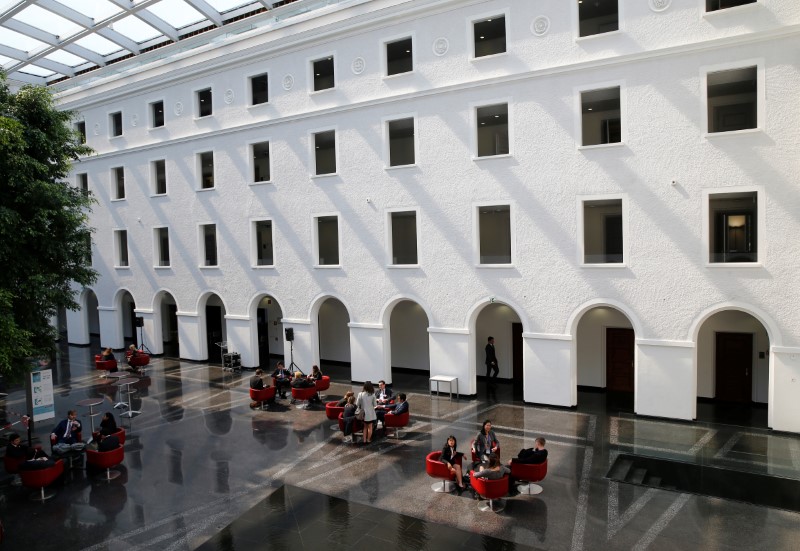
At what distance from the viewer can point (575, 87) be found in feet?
49.6

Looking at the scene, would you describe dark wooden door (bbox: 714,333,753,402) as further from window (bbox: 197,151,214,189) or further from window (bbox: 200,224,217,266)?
window (bbox: 197,151,214,189)

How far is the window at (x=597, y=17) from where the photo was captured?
15520mm

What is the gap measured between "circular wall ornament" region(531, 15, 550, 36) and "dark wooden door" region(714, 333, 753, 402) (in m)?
10.5

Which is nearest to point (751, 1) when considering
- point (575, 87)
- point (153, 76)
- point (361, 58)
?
point (575, 87)

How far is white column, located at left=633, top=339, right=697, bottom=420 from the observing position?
14.1 m

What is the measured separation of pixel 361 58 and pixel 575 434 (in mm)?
13793

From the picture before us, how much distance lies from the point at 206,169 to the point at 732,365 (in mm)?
21384

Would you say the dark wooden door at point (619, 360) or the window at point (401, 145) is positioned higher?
the window at point (401, 145)

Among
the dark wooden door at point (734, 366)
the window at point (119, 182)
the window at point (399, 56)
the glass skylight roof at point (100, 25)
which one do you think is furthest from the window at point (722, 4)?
the window at point (119, 182)

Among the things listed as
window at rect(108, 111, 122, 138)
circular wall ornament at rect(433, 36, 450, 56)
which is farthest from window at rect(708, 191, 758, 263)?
window at rect(108, 111, 122, 138)

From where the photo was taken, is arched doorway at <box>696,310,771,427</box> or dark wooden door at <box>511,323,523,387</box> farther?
dark wooden door at <box>511,323,523,387</box>

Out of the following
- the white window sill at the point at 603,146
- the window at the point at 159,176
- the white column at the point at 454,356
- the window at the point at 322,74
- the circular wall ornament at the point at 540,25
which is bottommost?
the white column at the point at 454,356

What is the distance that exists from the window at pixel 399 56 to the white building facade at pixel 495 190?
9 cm

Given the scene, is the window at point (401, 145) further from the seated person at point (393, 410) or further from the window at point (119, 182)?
the window at point (119, 182)
